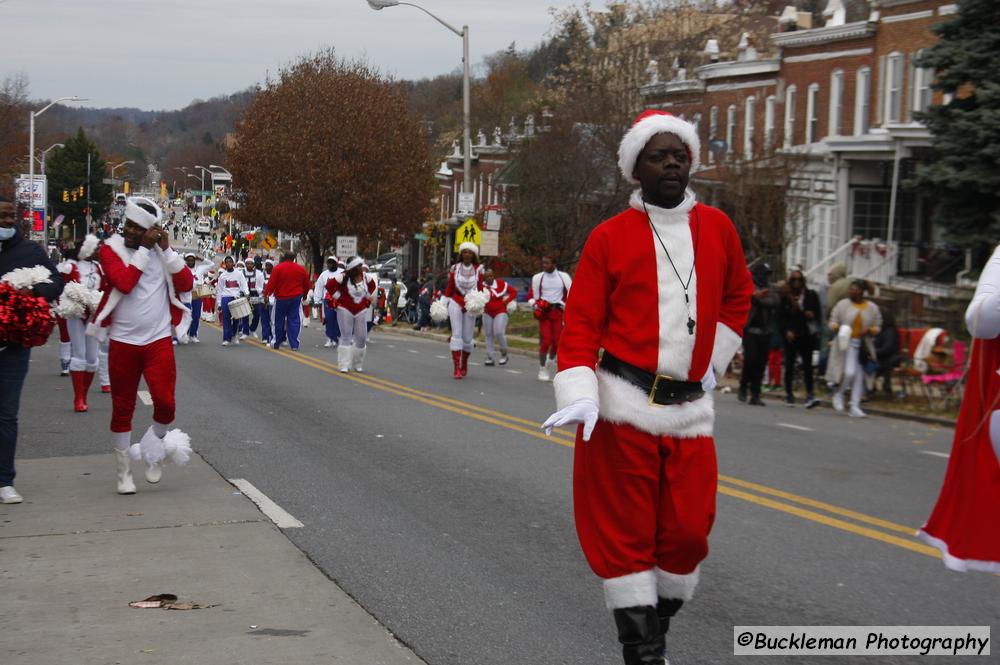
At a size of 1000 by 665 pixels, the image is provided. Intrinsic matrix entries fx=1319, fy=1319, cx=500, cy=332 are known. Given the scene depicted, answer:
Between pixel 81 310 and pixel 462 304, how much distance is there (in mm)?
7779

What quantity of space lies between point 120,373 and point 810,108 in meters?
30.3

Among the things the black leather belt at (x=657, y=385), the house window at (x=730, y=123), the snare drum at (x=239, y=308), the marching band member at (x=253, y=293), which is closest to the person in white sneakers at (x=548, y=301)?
the snare drum at (x=239, y=308)

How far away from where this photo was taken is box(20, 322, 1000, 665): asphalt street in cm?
646

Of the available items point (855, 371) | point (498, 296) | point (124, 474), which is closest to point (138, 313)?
point (124, 474)

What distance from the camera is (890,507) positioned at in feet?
32.2

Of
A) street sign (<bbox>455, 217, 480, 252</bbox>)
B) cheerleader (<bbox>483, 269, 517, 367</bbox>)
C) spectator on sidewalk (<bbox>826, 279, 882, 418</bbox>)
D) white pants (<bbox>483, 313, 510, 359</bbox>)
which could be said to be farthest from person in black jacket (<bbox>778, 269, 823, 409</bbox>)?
street sign (<bbox>455, 217, 480, 252</bbox>)

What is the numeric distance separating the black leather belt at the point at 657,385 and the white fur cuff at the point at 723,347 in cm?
18

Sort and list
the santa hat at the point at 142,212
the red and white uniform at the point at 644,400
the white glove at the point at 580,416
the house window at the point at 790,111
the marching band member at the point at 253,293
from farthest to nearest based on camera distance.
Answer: the house window at the point at 790,111 < the marching band member at the point at 253,293 < the santa hat at the point at 142,212 < the red and white uniform at the point at 644,400 < the white glove at the point at 580,416

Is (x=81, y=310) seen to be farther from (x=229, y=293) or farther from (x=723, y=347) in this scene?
(x=229, y=293)

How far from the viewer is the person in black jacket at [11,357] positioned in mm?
9195

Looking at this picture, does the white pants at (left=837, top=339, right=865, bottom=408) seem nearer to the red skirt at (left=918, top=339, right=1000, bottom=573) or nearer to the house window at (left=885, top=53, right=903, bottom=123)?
the red skirt at (left=918, top=339, right=1000, bottom=573)

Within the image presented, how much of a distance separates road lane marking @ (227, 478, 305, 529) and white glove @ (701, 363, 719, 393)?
4.03m

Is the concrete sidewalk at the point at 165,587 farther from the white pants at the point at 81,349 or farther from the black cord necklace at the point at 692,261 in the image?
the white pants at the point at 81,349

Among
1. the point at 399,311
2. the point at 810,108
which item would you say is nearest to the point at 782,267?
the point at 810,108
